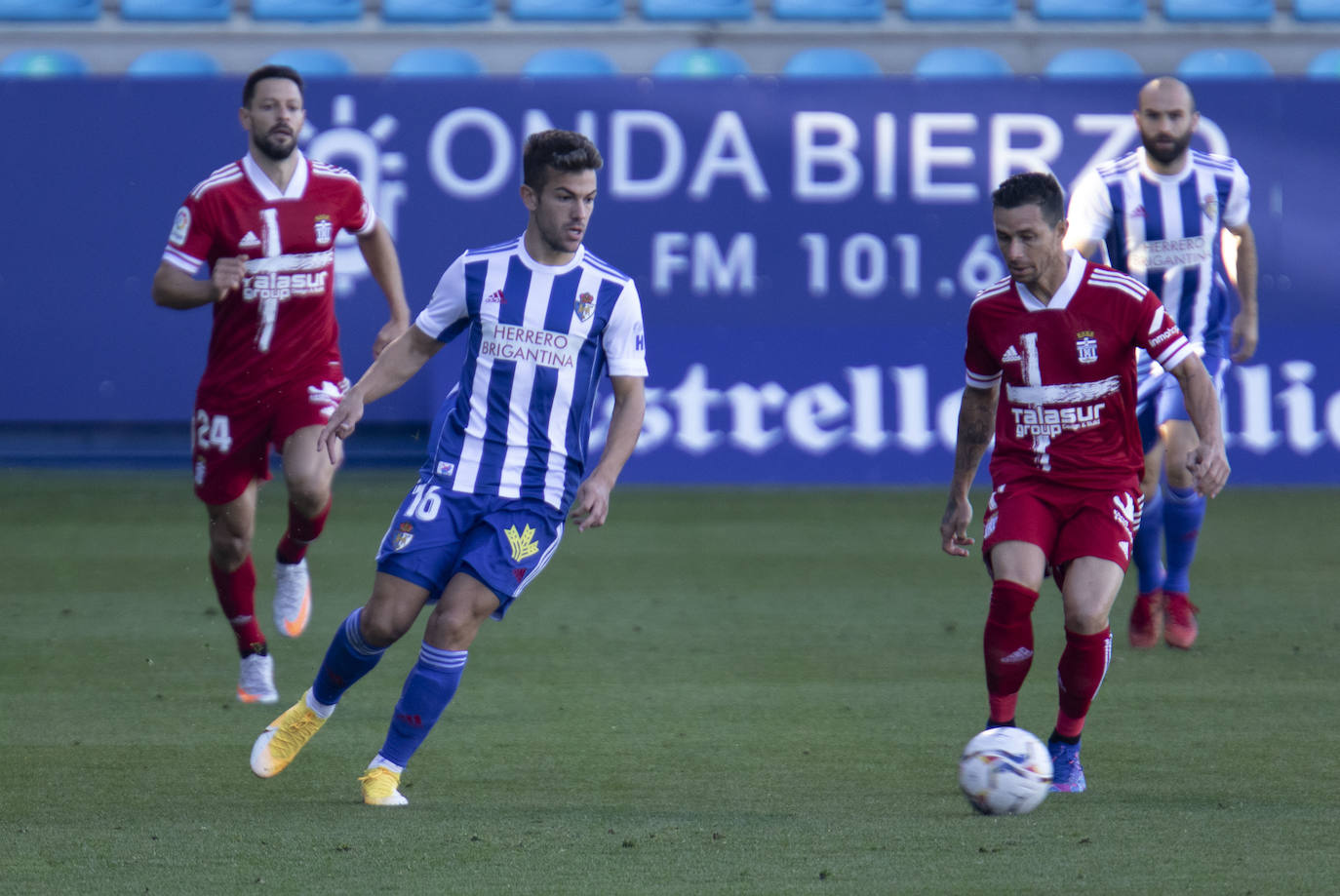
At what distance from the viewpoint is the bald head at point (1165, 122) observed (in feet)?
22.7

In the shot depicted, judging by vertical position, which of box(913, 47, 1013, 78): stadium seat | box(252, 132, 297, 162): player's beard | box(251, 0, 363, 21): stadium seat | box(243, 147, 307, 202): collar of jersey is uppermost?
box(251, 0, 363, 21): stadium seat

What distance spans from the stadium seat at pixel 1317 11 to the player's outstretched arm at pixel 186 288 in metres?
12.0

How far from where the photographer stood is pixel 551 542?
477cm

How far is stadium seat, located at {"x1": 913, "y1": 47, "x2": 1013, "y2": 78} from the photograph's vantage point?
577 inches

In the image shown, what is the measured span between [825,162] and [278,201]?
7.58 meters

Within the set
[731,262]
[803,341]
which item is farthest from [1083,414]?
[731,262]

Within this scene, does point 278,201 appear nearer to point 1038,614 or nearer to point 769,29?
point 1038,614

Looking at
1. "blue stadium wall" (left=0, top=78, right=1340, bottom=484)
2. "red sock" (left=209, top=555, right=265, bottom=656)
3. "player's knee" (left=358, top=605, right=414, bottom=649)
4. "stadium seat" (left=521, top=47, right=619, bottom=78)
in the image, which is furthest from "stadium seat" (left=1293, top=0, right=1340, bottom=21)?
"player's knee" (left=358, top=605, right=414, bottom=649)

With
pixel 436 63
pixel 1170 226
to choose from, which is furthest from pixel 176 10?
pixel 1170 226

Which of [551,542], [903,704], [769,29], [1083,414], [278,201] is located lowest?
[903,704]

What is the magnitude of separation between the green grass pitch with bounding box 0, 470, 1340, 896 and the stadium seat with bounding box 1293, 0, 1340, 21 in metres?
7.07

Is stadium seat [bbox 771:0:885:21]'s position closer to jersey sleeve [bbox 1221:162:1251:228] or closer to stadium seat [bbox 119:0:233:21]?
stadium seat [bbox 119:0:233:21]

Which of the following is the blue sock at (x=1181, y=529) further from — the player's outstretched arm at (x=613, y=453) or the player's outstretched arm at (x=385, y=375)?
the player's outstretched arm at (x=385, y=375)

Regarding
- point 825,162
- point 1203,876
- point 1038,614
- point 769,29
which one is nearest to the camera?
point 1203,876
